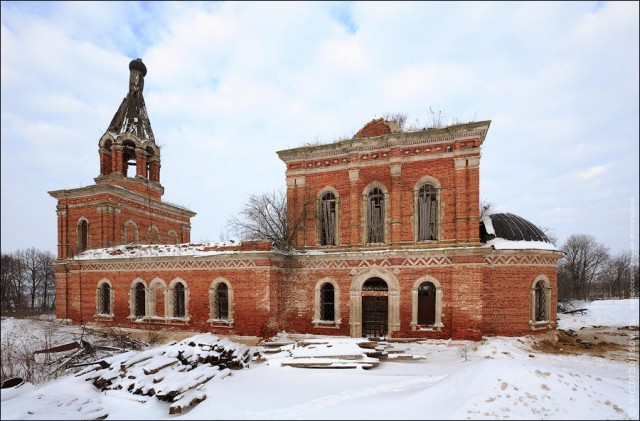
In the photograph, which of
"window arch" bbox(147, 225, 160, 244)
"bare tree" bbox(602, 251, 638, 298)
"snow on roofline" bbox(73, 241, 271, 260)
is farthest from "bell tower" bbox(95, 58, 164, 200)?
"bare tree" bbox(602, 251, 638, 298)

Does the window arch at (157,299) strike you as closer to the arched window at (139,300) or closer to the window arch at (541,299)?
the arched window at (139,300)

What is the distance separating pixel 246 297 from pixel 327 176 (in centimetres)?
705

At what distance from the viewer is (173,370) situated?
10789 millimetres

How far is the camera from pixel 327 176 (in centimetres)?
1828

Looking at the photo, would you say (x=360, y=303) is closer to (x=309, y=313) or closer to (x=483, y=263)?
(x=309, y=313)

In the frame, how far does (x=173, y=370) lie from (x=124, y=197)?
16293mm

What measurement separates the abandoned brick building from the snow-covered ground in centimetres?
438

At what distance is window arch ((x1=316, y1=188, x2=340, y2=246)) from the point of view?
1809cm

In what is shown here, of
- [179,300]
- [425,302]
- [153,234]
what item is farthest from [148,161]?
[425,302]

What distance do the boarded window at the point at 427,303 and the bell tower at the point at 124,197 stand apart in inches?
744

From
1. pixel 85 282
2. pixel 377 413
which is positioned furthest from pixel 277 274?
pixel 85 282

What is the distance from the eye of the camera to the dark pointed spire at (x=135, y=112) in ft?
82.6

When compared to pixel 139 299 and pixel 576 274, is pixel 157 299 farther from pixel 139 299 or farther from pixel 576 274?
pixel 576 274

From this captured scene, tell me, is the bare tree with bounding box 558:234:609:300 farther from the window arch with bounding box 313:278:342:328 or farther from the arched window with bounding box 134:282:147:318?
the arched window with bounding box 134:282:147:318
